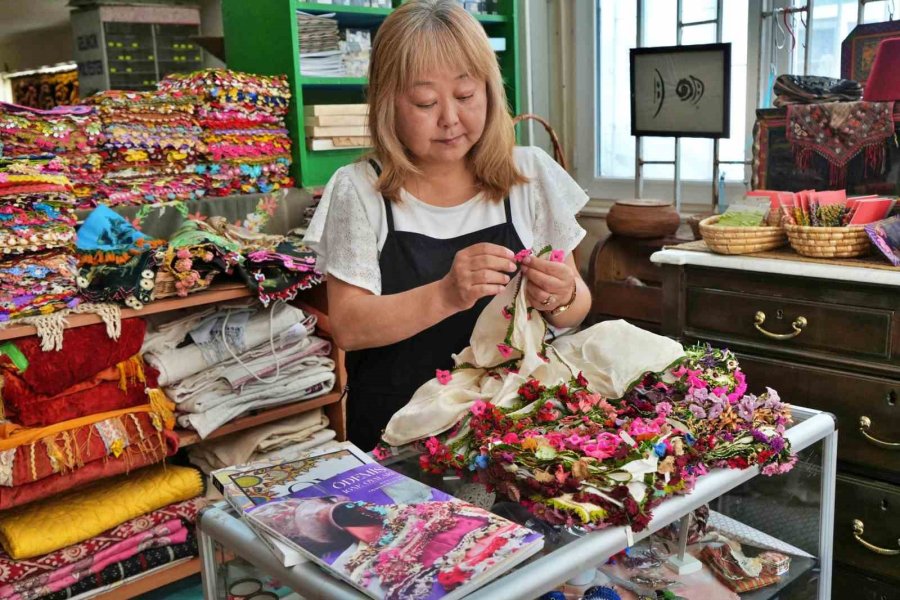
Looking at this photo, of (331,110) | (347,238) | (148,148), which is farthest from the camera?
(331,110)

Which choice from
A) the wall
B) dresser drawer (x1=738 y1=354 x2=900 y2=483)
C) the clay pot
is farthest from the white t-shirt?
the wall

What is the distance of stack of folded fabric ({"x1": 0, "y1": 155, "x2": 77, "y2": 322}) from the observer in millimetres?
2111

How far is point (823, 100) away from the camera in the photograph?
7.66 feet

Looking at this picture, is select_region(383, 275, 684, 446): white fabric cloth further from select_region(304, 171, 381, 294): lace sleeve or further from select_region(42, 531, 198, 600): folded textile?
select_region(42, 531, 198, 600): folded textile

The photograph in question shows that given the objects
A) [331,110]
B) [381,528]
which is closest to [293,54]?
[331,110]

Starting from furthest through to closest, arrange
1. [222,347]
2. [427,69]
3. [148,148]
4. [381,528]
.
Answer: [148,148] → [222,347] → [427,69] → [381,528]

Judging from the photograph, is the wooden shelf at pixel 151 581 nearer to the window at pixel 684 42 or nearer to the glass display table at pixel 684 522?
the glass display table at pixel 684 522

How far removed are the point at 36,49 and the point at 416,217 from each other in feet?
11.7

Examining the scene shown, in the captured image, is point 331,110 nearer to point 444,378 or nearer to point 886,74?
point 886,74

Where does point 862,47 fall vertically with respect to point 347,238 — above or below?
above

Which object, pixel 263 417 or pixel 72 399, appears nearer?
pixel 72 399

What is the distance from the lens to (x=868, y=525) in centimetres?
203

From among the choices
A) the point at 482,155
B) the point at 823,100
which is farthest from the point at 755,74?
the point at 482,155

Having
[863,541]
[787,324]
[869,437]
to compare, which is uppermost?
[787,324]
